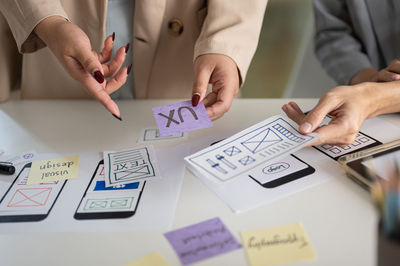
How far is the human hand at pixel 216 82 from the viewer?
78cm

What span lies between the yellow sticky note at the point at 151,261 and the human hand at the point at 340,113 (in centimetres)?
34

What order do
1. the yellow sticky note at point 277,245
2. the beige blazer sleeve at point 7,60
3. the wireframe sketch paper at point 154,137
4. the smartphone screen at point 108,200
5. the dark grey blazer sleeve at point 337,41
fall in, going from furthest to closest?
the dark grey blazer sleeve at point 337,41 → the beige blazer sleeve at point 7,60 → the wireframe sketch paper at point 154,137 → the smartphone screen at point 108,200 → the yellow sticky note at point 277,245

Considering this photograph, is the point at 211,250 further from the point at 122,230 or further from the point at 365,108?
the point at 365,108

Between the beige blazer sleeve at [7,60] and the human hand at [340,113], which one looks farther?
the beige blazer sleeve at [7,60]

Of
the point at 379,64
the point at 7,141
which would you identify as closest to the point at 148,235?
the point at 7,141

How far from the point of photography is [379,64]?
122 cm

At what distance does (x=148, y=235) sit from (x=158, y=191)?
105 millimetres

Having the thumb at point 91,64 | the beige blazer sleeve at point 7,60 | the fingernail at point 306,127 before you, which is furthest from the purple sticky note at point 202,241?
the beige blazer sleeve at point 7,60

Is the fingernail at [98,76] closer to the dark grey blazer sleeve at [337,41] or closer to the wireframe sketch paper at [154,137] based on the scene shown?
the wireframe sketch paper at [154,137]

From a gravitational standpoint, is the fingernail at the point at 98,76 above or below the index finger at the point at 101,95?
above

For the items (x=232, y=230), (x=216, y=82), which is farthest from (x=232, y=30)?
(x=232, y=230)

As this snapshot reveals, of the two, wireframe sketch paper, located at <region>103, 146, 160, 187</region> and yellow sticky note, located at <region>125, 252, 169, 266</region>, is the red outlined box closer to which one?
wireframe sketch paper, located at <region>103, 146, 160, 187</region>

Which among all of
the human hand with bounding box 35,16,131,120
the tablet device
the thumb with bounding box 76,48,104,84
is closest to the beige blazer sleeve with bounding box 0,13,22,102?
the human hand with bounding box 35,16,131,120

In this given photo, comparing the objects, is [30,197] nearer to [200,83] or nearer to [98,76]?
[98,76]
